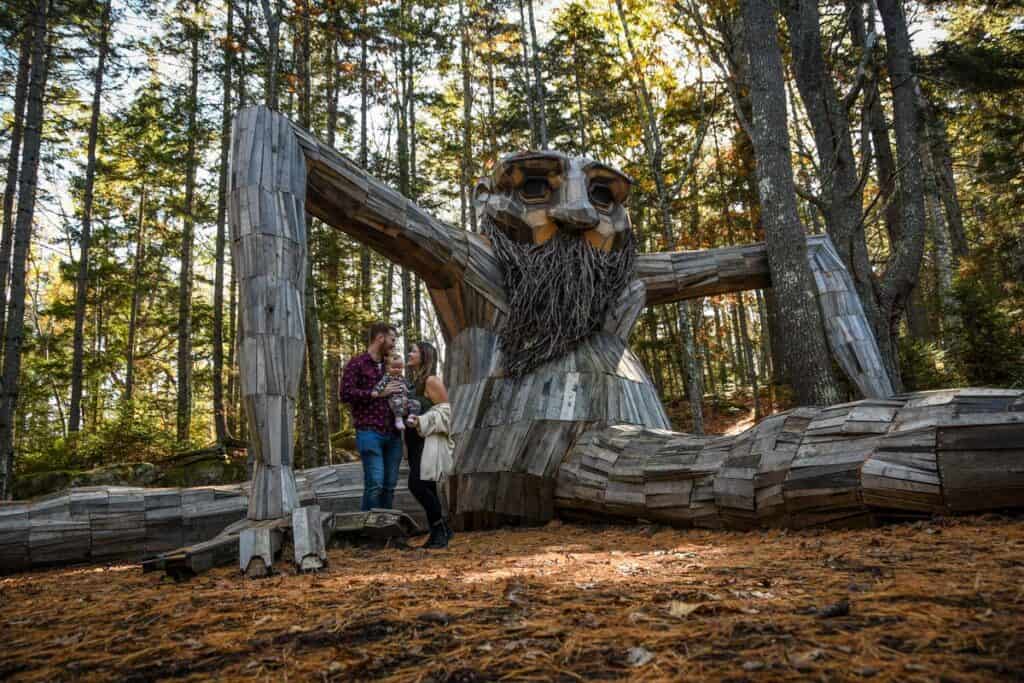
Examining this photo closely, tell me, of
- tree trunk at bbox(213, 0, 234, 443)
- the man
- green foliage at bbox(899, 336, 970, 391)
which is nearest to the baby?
the man

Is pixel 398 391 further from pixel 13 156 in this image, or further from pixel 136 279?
pixel 136 279

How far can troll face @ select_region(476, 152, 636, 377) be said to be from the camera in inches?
192

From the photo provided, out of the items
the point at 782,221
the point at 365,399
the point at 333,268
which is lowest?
the point at 365,399

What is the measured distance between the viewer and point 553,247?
5066 millimetres

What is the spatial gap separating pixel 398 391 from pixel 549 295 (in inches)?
51.8

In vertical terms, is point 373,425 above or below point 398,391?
below

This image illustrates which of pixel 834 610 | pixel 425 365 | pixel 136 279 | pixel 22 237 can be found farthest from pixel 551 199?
pixel 136 279

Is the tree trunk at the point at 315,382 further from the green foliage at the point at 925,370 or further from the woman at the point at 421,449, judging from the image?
the green foliage at the point at 925,370

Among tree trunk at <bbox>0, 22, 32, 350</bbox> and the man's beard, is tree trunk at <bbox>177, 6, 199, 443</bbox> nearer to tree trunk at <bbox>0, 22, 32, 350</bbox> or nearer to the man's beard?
tree trunk at <bbox>0, 22, 32, 350</bbox>

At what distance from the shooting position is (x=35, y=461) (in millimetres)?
11844

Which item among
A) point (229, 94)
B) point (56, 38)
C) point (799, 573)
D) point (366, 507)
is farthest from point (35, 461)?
point (799, 573)

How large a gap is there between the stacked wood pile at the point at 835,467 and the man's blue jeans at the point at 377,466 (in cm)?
154

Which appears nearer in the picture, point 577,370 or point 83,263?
point 577,370

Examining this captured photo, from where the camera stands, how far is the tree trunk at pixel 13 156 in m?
10.1
